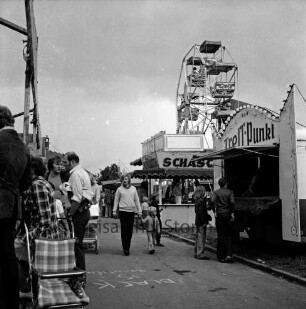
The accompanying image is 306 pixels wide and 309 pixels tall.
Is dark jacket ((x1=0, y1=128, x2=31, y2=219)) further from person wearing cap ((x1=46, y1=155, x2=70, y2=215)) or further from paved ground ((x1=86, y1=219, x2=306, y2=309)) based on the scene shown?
person wearing cap ((x1=46, y1=155, x2=70, y2=215))

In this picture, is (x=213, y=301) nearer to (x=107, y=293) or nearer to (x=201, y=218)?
(x=107, y=293)

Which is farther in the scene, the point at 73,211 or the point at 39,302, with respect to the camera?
the point at 73,211

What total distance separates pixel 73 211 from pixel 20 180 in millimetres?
2504

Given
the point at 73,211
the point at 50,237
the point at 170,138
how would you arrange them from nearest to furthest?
1. the point at 50,237
2. the point at 73,211
3. the point at 170,138

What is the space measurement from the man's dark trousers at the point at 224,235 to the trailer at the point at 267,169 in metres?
0.70

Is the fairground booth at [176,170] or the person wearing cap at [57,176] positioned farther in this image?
the fairground booth at [176,170]

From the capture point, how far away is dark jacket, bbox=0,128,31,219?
444 cm

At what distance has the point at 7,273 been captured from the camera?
14.4 feet

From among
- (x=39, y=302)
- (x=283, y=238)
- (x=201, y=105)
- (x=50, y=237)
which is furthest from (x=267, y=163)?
(x=201, y=105)

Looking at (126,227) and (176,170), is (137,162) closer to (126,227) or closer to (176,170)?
(176,170)

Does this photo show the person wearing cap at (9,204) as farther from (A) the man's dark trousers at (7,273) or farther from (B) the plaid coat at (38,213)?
(B) the plaid coat at (38,213)

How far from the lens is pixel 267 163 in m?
13.8

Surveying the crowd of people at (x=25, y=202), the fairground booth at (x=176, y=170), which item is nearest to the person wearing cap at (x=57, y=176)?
the crowd of people at (x=25, y=202)

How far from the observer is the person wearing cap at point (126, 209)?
11.6 m
